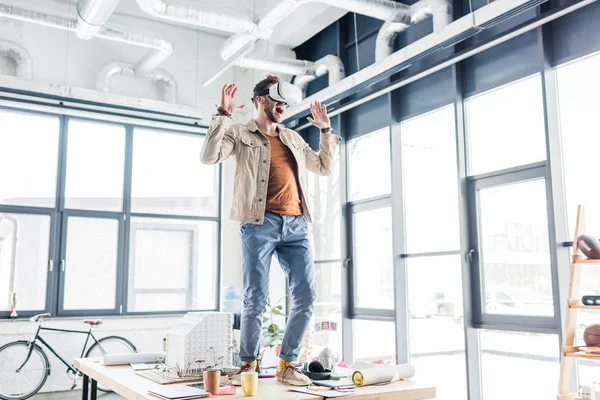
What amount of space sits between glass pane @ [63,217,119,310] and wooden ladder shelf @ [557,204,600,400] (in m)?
4.43

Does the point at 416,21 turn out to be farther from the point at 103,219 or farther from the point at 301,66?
the point at 103,219

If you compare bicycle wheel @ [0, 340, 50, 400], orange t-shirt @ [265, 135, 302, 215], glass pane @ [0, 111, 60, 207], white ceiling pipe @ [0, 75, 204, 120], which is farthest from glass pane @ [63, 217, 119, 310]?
orange t-shirt @ [265, 135, 302, 215]

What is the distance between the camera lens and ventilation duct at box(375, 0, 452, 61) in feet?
14.3

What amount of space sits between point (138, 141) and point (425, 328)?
3.63 meters

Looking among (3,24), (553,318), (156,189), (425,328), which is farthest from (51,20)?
(553,318)

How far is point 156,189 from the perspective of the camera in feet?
21.3

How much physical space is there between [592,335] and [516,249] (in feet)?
3.36

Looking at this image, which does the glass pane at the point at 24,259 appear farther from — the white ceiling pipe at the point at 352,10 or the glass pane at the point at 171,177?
the white ceiling pipe at the point at 352,10

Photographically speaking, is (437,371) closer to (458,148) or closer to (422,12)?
(458,148)

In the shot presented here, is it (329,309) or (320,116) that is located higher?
(320,116)

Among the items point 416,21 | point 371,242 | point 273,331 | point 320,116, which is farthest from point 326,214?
point 320,116

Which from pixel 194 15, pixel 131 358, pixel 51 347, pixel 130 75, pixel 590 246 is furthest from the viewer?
pixel 130 75

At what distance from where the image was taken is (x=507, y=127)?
4312 millimetres

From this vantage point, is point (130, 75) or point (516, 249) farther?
point (130, 75)
